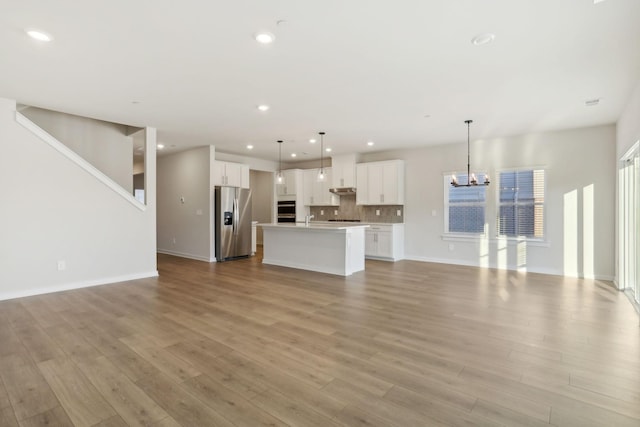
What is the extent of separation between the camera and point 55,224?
485cm

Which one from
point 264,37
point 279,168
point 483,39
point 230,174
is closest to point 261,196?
point 279,168

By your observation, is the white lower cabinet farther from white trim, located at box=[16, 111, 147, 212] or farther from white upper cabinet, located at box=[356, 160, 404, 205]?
white trim, located at box=[16, 111, 147, 212]

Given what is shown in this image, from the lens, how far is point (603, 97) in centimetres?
428

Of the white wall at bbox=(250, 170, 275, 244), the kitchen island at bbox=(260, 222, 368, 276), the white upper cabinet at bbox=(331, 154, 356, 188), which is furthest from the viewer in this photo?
the white wall at bbox=(250, 170, 275, 244)

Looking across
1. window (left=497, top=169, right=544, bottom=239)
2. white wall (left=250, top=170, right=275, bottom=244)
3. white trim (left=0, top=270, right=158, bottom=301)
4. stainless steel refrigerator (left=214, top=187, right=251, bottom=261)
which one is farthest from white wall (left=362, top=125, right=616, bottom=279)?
white trim (left=0, top=270, right=158, bottom=301)

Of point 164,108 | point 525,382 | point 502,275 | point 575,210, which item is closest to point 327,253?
point 502,275

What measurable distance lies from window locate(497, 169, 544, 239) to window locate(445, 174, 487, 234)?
0.39m

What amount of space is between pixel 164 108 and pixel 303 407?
15.0 feet

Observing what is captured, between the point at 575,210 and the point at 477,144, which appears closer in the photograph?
the point at 575,210

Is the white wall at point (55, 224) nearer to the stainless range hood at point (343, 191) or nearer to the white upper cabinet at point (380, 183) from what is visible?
the stainless range hood at point (343, 191)

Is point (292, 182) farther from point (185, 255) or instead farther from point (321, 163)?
point (185, 255)

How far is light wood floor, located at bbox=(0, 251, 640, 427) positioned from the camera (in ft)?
6.41

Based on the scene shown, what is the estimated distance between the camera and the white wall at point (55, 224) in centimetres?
443

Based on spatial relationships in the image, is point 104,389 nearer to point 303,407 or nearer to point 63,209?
point 303,407
